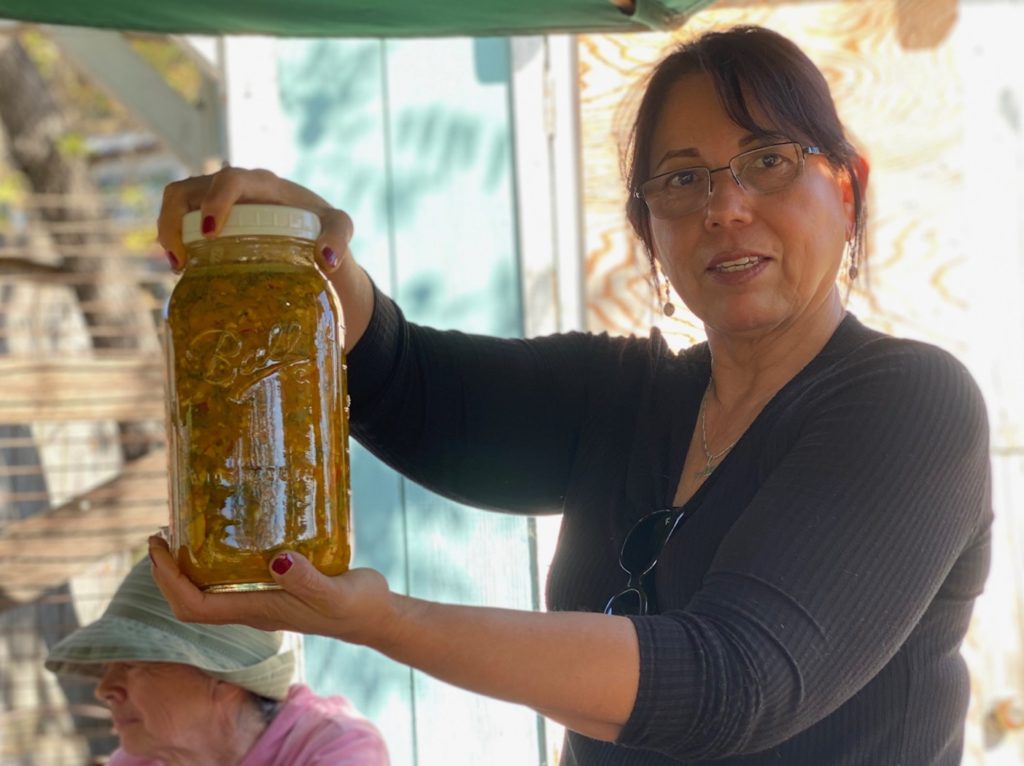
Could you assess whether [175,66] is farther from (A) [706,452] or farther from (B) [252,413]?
(B) [252,413]

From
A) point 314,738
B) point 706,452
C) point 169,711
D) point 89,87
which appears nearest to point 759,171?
point 706,452

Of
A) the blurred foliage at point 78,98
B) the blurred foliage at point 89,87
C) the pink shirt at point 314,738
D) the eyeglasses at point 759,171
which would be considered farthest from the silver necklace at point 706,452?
the blurred foliage at point 78,98

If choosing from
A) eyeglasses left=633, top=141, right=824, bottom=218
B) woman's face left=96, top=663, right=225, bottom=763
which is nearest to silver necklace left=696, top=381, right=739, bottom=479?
eyeglasses left=633, top=141, right=824, bottom=218

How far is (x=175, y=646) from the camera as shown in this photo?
2.30 m

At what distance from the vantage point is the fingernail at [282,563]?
102 cm

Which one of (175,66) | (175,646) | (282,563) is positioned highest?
(175,66)

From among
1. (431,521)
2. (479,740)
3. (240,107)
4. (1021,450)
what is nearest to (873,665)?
(479,740)

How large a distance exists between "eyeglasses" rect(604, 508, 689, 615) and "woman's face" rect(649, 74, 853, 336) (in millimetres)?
219

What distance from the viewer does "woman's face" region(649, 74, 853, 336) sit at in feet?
4.70

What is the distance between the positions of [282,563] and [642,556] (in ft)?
1.62

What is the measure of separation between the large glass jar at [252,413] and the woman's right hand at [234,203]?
3 cm

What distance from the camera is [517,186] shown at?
3006 millimetres

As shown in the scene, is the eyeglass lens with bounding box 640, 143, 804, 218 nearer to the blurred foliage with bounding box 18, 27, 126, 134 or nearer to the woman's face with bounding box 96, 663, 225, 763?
the woman's face with bounding box 96, 663, 225, 763

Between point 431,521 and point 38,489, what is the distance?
86.0 inches
